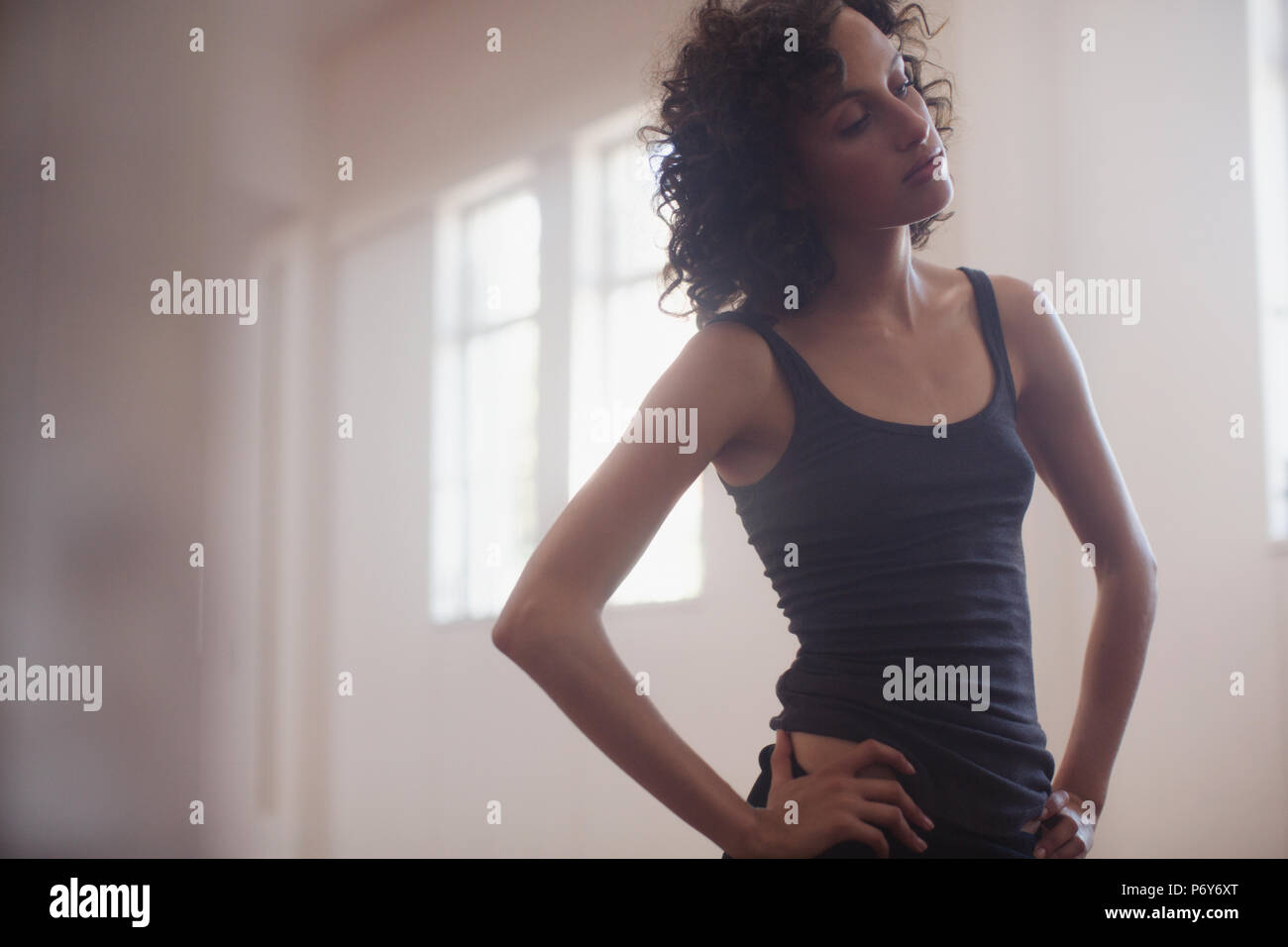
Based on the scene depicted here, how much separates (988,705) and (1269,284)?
5.16ft

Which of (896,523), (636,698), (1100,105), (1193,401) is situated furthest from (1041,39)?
(636,698)

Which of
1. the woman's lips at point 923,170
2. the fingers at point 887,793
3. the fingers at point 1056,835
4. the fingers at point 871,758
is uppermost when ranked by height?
the woman's lips at point 923,170

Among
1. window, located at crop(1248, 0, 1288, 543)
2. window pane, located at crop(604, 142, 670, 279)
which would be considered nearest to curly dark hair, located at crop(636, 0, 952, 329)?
window, located at crop(1248, 0, 1288, 543)

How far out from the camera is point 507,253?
2656 mm

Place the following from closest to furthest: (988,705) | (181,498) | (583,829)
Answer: (988,705) < (583,829) < (181,498)

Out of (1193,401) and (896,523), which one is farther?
(1193,401)

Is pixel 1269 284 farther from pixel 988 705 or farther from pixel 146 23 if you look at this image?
pixel 146 23

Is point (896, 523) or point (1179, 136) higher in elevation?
point (1179, 136)

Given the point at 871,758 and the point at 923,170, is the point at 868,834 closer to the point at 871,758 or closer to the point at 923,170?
the point at 871,758

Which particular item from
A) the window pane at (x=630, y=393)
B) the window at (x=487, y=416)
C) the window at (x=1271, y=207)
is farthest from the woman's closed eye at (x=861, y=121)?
the window at (x=487, y=416)

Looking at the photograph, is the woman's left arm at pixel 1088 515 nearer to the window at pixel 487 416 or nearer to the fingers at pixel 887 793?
the fingers at pixel 887 793

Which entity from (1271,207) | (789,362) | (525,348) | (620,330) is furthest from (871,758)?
(525,348)

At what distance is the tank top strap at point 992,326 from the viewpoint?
0.88m

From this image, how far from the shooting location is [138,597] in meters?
2.46
